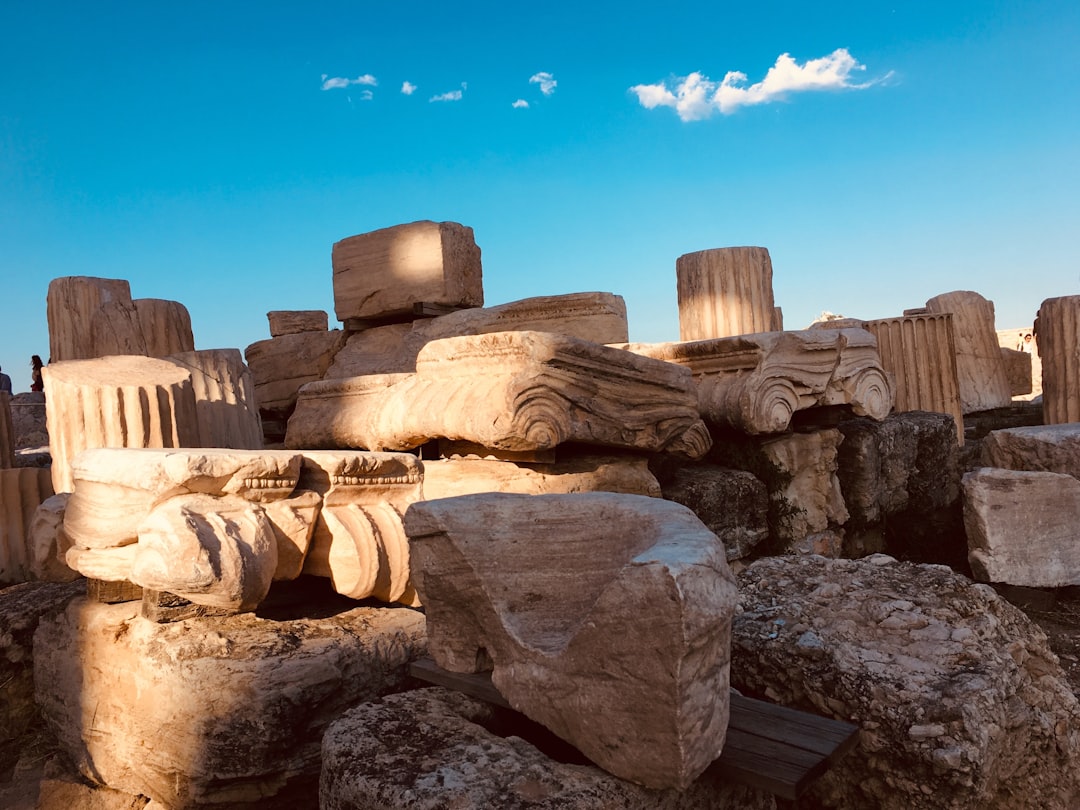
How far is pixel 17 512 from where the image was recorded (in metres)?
3.75

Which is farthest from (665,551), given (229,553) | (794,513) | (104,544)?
(794,513)

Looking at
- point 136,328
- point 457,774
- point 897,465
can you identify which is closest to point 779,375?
point 897,465

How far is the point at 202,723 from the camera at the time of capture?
2.12 metres

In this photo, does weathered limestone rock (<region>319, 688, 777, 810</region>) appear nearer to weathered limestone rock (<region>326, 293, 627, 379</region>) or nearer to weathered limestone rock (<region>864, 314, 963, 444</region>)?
weathered limestone rock (<region>326, 293, 627, 379</region>)

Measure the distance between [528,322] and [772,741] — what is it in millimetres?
3152

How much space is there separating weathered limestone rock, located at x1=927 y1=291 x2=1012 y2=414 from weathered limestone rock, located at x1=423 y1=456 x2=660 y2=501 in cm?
651

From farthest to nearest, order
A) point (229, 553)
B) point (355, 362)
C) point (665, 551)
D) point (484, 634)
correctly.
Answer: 1. point (355, 362)
2. point (229, 553)
3. point (484, 634)
4. point (665, 551)

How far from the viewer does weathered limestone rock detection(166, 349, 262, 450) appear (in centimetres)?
388

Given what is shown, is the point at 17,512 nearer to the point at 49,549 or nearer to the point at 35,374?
the point at 49,549

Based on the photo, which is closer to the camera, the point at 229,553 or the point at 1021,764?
the point at 1021,764

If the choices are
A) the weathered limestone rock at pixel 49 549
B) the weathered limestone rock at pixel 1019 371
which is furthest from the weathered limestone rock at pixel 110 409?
the weathered limestone rock at pixel 1019 371

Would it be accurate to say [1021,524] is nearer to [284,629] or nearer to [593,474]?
[593,474]

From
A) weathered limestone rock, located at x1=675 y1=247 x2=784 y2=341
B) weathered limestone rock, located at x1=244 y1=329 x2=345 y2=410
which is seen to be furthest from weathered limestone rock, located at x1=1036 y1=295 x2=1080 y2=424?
weathered limestone rock, located at x1=244 y1=329 x2=345 y2=410

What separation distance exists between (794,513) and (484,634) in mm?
2311
